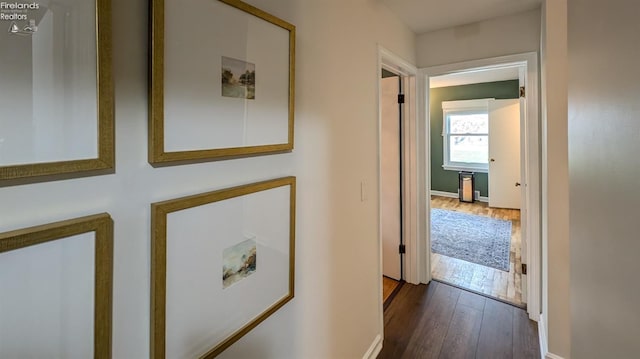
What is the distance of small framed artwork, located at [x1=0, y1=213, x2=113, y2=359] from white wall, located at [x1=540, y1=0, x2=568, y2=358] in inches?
82.6

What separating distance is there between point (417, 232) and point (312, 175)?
192 centimetres

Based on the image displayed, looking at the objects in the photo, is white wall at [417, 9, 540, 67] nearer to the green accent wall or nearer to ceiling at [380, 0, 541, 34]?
ceiling at [380, 0, 541, 34]

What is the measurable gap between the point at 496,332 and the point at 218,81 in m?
2.57

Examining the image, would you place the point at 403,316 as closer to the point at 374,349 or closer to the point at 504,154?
the point at 374,349

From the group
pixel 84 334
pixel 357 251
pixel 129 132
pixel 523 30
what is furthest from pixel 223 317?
pixel 523 30

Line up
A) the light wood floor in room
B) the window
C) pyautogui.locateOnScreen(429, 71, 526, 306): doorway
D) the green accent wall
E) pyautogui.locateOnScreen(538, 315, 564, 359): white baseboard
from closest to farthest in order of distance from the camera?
1. pyautogui.locateOnScreen(538, 315, 564, 359): white baseboard
2. the light wood floor in room
3. pyautogui.locateOnScreen(429, 71, 526, 306): doorway
4. the green accent wall
5. the window

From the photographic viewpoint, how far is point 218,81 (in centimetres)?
91

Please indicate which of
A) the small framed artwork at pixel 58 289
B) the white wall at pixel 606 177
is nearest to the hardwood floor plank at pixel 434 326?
the white wall at pixel 606 177

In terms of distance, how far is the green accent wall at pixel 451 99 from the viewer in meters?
5.95

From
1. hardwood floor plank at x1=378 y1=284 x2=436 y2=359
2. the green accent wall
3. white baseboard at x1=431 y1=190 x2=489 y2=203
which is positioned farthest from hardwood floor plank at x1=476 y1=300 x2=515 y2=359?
the green accent wall

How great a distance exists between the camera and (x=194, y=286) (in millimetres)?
881

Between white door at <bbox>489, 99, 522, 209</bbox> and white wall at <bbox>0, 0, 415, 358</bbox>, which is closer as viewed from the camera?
white wall at <bbox>0, 0, 415, 358</bbox>

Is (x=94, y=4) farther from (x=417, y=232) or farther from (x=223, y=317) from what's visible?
(x=417, y=232)

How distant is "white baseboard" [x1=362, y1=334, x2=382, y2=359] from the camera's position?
1.98m
